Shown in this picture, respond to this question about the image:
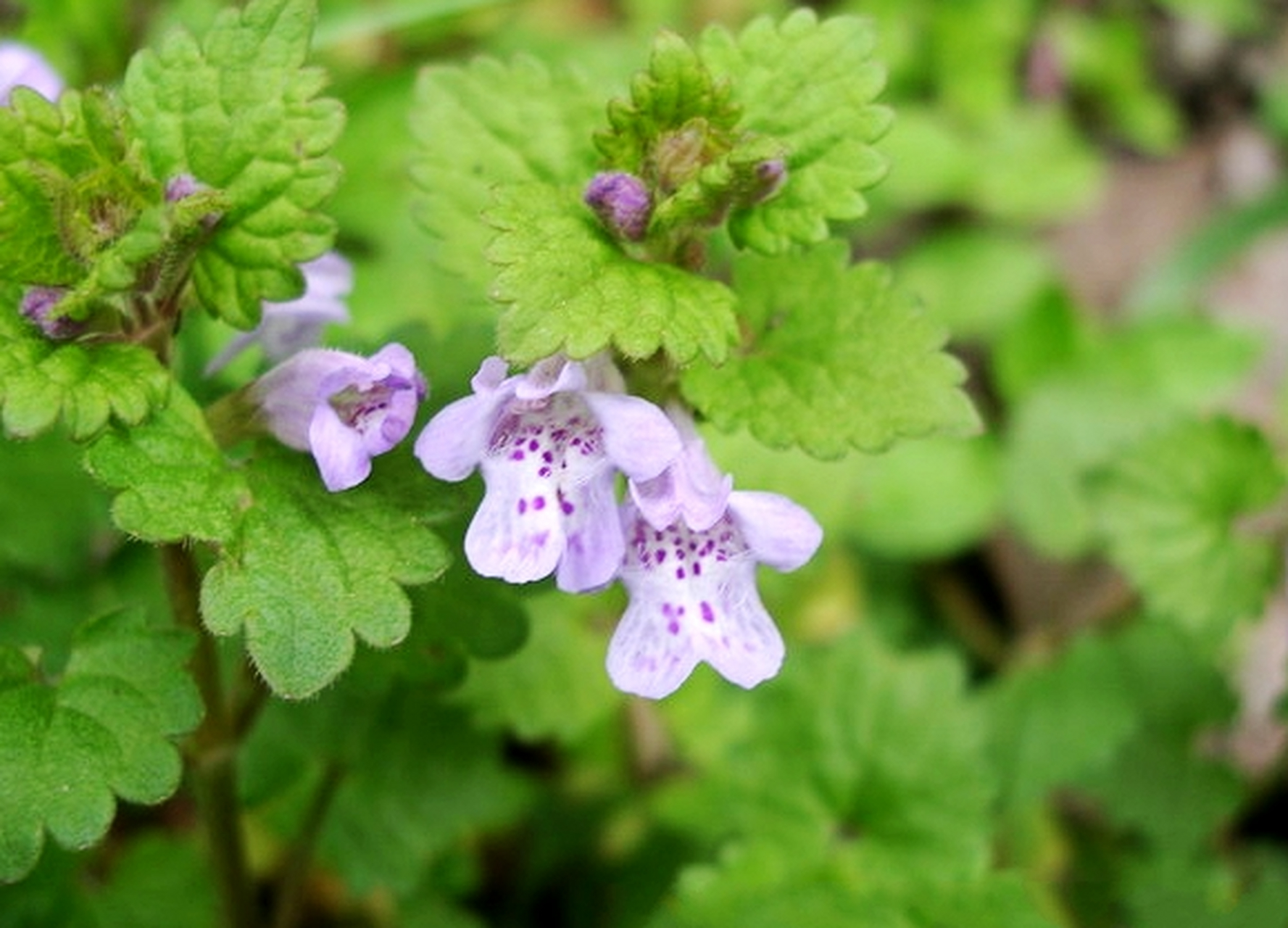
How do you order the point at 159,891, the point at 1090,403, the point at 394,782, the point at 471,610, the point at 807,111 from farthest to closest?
1. the point at 1090,403
2. the point at 159,891
3. the point at 394,782
4. the point at 471,610
5. the point at 807,111

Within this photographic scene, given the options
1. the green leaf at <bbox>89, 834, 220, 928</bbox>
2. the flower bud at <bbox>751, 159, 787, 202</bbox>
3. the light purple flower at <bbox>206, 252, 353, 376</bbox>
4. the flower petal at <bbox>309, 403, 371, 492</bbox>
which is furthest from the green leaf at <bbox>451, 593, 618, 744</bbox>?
the flower bud at <bbox>751, 159, 787, 202</bbox>

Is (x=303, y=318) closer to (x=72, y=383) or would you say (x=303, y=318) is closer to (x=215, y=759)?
(x=72, y=383)

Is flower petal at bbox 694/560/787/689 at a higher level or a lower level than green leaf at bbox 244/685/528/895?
higher

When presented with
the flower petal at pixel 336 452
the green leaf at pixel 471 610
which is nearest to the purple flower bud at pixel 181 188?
the flower petal at pixel 336 452

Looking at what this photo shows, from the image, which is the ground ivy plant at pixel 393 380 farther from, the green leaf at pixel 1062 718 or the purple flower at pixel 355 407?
the green leaf at pixel 1062 718

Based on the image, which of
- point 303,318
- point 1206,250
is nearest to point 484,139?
point 303,318

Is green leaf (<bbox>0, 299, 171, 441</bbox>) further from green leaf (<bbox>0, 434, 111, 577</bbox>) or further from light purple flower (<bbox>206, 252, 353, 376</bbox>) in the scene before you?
green leaf (<bbox>0, 434, 111, 577</bbox>)
